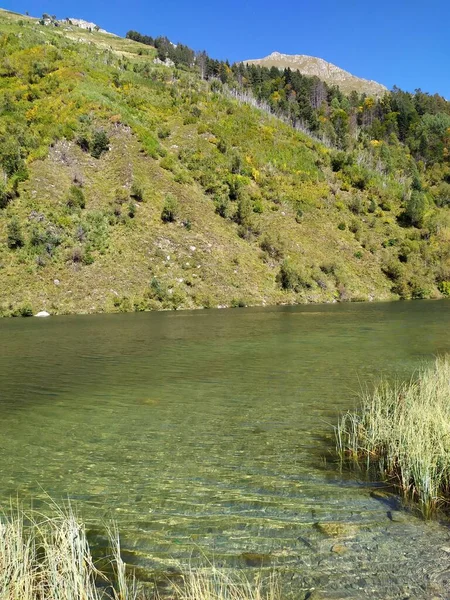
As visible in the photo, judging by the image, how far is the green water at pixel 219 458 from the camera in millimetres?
5922

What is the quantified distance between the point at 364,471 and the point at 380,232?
69319 millimetres

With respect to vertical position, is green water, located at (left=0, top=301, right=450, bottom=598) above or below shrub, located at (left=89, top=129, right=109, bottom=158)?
below

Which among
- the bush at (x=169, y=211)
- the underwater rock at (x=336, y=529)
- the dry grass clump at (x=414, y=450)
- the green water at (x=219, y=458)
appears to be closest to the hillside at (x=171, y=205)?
the bush at (x=169, y=211)

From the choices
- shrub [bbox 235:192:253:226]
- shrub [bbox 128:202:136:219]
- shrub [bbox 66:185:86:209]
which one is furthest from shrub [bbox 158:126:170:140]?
shrub [bbox 66:185:86:209]

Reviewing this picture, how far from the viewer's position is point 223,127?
83750mm

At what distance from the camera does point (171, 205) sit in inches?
2251

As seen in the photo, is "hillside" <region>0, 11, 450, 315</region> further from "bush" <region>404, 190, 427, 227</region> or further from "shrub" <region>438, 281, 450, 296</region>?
"bush" <region>404, 190, 427, 227</region>

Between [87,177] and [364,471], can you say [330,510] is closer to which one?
[364,471]

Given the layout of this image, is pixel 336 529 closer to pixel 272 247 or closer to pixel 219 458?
pixel 219 458

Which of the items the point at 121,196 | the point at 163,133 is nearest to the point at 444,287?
the point at 121,196

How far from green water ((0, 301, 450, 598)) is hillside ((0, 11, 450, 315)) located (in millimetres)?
26607

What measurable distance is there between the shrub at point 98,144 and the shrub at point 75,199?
966 cm

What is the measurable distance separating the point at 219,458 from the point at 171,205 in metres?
50.3

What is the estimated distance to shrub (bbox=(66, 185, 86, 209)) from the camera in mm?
54031
